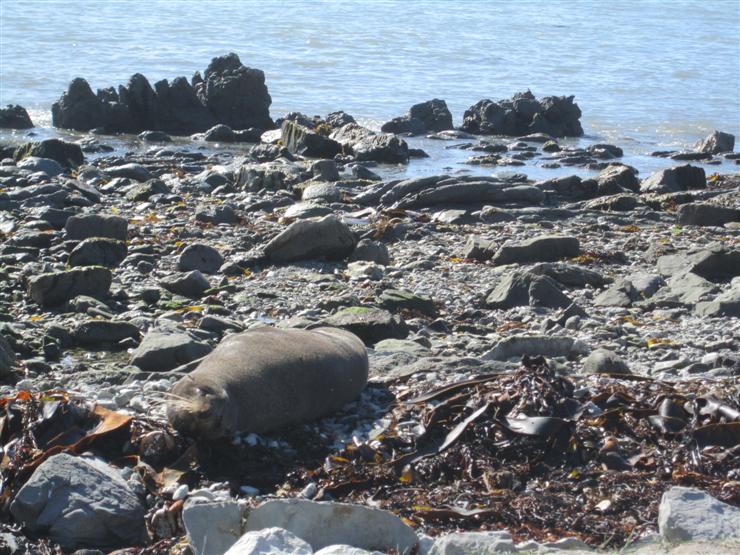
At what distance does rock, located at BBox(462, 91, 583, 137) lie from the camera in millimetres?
24078

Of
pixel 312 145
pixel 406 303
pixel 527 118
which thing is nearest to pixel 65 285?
pixel 406 303

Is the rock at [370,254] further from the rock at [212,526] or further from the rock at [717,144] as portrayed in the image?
the rock at [717,144]

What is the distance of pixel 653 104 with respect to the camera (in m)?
28.5

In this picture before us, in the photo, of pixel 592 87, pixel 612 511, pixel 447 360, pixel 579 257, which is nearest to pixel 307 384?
pixel 447 360

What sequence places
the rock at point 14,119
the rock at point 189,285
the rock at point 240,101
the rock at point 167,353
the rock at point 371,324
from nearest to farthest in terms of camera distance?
the rock at point 167,353
the rock at point 371,324
the rock at point 189,285
the rock at point 14,119
the rock at point 240,101

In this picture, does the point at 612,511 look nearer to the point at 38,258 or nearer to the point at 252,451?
the point at 252,451

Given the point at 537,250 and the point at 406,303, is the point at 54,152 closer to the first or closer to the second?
the point at 537,250

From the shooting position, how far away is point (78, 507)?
158 inches

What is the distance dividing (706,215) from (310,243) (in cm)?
514

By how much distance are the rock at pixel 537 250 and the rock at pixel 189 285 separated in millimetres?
2919

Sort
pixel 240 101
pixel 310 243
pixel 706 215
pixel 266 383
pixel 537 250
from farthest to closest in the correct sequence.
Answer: pixel 240 101, pixel 706 215, pixel 537 250, pixel 310 243, pixel 266 383

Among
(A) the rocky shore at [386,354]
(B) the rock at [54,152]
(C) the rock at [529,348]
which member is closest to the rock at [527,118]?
(A) the rocky shore at [386,354]

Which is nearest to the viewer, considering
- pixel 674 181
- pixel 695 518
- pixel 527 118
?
pixel 695 518

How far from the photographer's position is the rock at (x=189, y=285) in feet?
30.1
